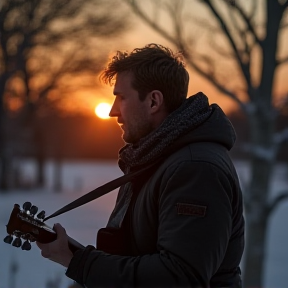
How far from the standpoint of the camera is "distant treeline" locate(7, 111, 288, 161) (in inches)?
1032

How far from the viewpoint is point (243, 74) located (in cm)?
708

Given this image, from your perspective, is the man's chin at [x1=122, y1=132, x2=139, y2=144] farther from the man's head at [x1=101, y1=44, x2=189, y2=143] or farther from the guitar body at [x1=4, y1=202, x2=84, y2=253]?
the guitar body at [x1=4, y1=202, x2=84, y2=253]

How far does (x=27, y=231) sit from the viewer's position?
72.1 inches

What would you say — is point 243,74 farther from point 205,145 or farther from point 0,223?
point 0,223

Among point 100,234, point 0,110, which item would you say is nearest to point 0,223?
point 0,110

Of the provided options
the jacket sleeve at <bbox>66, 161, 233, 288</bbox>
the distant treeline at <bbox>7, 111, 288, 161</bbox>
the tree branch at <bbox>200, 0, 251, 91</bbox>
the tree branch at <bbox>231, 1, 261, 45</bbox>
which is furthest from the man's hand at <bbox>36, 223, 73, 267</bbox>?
the distant treeline at <bbox>7, 111, 288, 161</bbox>

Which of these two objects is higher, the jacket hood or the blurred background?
the blurred background

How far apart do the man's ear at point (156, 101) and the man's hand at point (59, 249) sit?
416 mm

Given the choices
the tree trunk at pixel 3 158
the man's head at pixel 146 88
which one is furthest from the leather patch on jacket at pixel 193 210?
the tree trunk at pixel 3 158

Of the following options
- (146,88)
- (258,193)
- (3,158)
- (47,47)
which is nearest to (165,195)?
(146,88)

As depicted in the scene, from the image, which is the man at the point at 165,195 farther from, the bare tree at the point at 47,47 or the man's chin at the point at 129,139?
the bare tree at the point at 47,47

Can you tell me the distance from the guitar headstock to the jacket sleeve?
214mm

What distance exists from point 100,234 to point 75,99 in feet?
60.2

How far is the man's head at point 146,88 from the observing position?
1.83m
